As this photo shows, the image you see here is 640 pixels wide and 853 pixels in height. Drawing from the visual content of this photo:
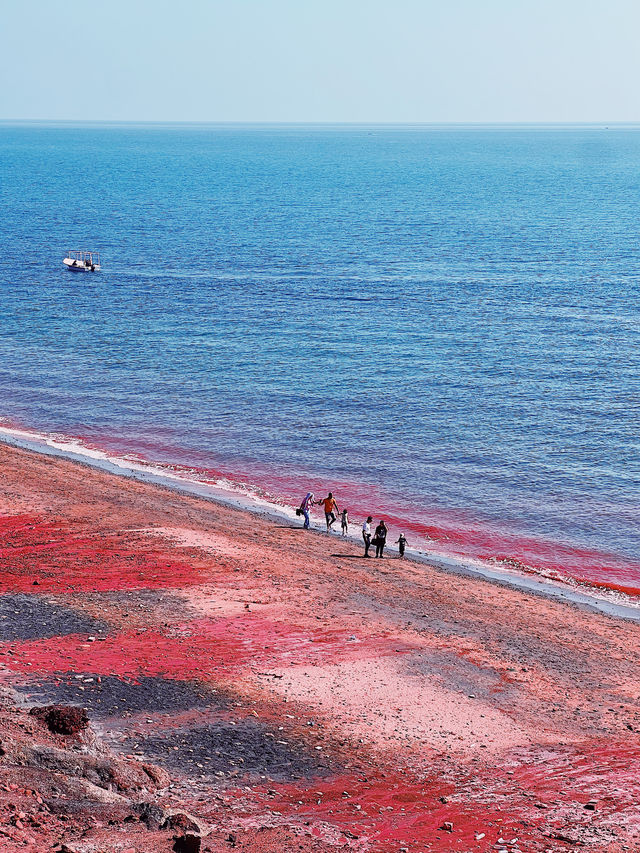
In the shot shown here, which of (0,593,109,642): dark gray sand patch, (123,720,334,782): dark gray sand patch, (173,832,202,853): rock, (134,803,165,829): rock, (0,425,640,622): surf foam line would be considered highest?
(173,832,202,853): rock

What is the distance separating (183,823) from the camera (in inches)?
646

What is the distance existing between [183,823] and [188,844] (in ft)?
2.77

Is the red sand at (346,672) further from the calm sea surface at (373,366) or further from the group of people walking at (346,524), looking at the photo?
the calm sea surface at (373,366)

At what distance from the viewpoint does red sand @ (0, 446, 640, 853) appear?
58.4 ft

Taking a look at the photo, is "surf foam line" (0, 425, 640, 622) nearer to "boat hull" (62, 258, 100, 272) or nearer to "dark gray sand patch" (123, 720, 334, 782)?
"dark gray sand patch" (123, 720, 334, 782)

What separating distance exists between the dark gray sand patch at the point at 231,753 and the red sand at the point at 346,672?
193mm

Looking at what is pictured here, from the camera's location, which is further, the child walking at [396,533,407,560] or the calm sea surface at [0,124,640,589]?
the calm sea surface at [0,124,640,589]

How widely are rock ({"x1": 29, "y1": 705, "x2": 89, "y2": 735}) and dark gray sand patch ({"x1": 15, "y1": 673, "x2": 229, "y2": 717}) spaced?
99 centimetres

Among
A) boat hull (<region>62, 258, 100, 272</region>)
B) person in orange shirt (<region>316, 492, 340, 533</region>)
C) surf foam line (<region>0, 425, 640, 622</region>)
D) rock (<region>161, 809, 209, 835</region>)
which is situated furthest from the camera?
boat hull (<region>62, 258, 100, 272</region>)

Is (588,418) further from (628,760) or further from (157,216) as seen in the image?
(157,216)

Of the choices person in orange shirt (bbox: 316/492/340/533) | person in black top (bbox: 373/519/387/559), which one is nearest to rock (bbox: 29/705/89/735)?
person in black top (bbox: 373/519/387/559)

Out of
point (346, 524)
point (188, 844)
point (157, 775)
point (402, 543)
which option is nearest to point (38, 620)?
point (157, 775)

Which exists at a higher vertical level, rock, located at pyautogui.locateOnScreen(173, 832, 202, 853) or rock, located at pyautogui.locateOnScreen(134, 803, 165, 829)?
rock, located at pyautogui.locateOnScreen(173, 832, 202, 853)

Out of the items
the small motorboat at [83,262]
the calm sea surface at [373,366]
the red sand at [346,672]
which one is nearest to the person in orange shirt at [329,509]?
the red sand at [346,672]
